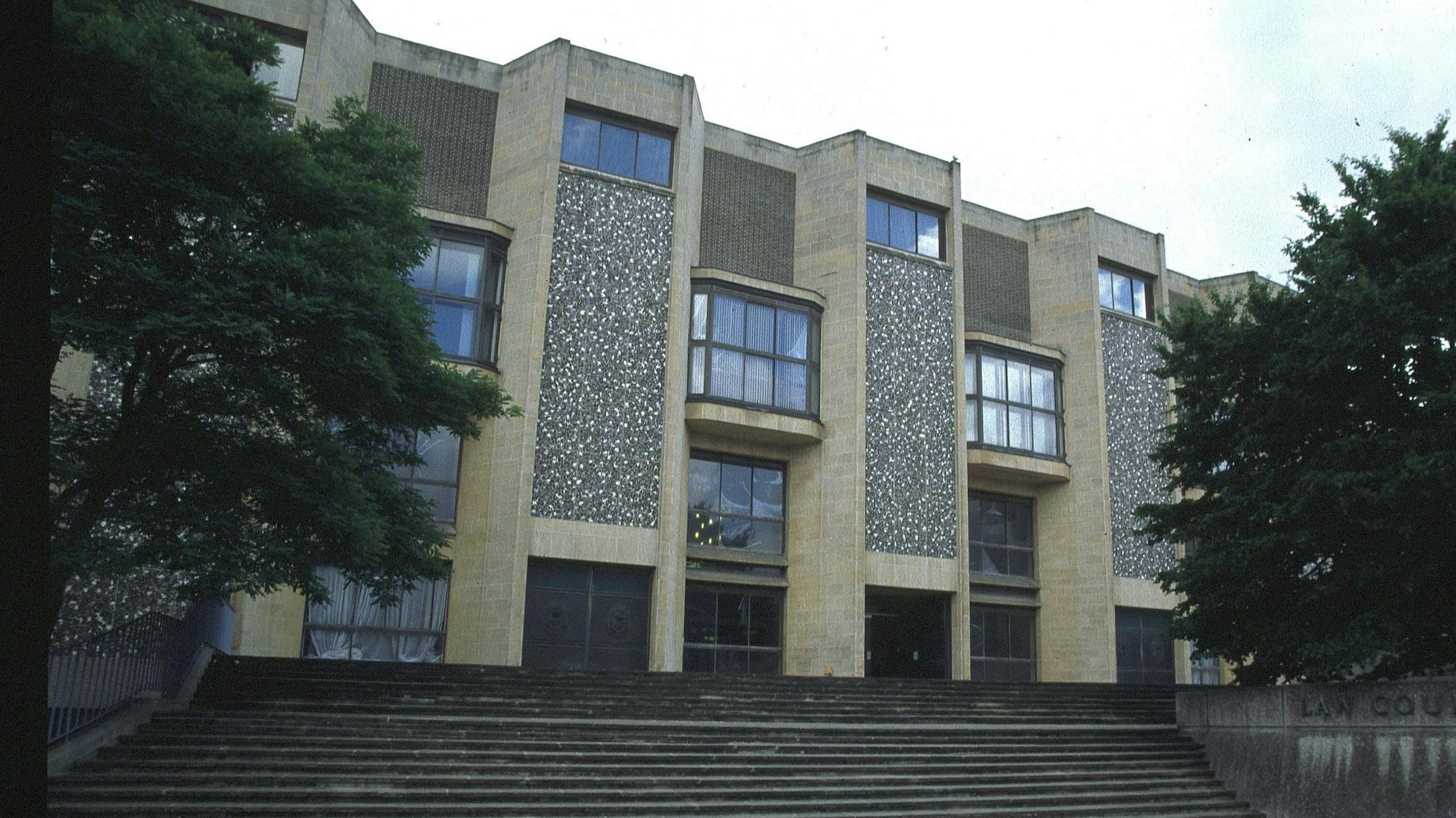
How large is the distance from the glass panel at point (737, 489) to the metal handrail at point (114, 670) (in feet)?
44.0

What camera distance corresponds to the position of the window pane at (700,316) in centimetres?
2647

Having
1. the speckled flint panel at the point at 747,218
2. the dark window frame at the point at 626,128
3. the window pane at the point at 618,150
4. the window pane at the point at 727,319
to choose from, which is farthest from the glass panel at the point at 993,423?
the window pane at the point at 618,150

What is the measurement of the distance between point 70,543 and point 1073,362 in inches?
1054

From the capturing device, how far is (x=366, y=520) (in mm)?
13719

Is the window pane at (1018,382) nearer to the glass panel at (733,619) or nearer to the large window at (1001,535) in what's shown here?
the large window at (1001,535)

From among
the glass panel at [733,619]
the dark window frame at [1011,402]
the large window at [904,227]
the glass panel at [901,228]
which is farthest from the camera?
the dark window frame at [1011,402]

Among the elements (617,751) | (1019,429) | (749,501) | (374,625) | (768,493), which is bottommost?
(617,751)

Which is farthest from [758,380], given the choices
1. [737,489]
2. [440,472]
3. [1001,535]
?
[1001,535]

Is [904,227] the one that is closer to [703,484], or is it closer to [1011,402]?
[1011,402]

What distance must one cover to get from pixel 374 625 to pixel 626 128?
12284 mm

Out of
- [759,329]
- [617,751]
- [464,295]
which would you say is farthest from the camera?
[759,329]

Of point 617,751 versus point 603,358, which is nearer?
point 617,751

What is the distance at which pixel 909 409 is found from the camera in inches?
1131

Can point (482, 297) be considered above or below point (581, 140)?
below
